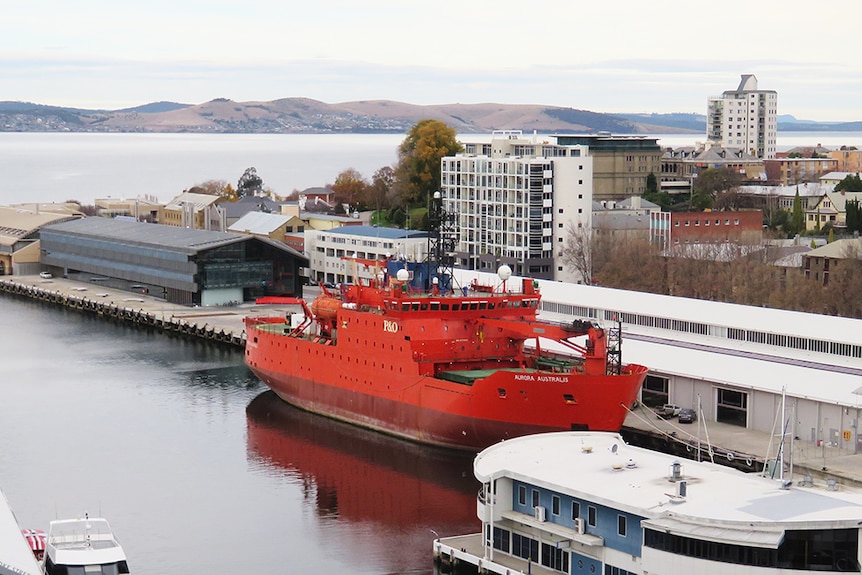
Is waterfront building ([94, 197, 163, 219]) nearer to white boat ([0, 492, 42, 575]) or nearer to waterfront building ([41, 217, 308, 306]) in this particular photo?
waterfront building ([41, 217, 308, 306])

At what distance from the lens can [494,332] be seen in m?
36.8

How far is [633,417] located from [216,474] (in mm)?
10400

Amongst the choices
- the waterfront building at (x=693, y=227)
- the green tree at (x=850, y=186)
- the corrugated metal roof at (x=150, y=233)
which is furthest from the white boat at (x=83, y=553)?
the green tree at (x=850, y=186)

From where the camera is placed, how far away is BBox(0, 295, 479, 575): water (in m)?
28.0

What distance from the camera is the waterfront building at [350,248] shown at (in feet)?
215

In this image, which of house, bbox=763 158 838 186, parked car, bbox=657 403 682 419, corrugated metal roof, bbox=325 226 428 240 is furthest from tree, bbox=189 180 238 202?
parked car, bbox=657 403 682 419

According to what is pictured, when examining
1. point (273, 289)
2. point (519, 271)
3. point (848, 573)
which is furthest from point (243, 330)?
point (848, 573)

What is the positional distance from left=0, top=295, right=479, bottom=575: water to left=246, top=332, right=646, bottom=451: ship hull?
0.59 m

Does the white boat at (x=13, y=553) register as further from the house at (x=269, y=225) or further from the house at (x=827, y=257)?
the house at (x=269, y=225)

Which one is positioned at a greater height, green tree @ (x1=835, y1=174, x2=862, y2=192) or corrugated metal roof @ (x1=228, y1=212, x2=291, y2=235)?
green tree @ (x1=835, y1=174, x2=862, y2=192)

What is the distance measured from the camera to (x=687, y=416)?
35.2 meters

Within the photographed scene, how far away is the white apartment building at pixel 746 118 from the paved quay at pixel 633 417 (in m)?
86.7

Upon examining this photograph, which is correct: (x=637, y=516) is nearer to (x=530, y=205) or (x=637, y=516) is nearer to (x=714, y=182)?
(x=530, y=205)

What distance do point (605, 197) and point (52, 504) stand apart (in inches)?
2282
